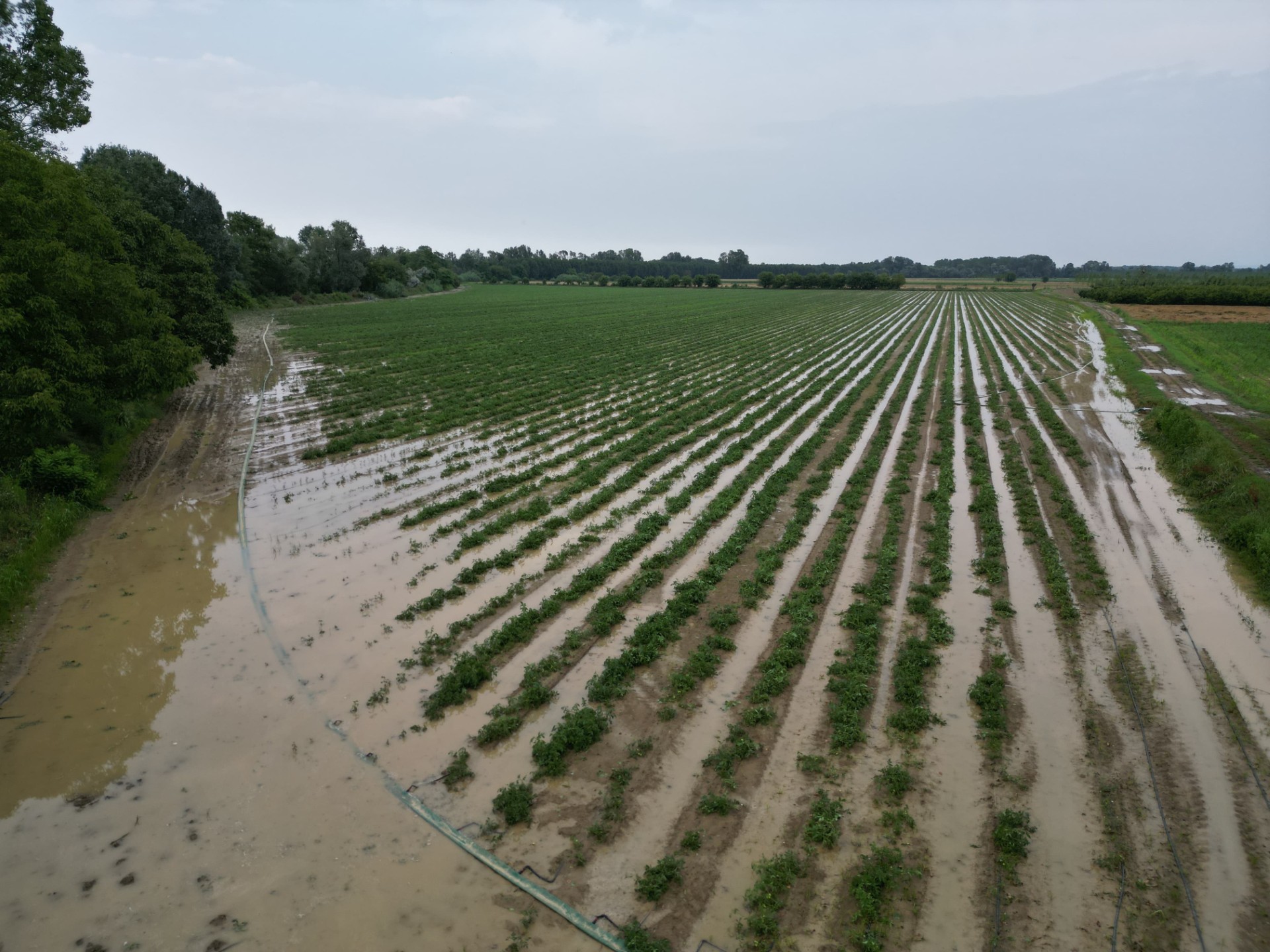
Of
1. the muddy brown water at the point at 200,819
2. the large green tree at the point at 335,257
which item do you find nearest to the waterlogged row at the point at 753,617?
the muddy brown water at the point at 200,819

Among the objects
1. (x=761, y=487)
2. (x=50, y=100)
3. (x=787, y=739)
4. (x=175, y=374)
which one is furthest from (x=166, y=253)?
(x=787, y=739)

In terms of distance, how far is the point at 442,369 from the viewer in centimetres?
3053

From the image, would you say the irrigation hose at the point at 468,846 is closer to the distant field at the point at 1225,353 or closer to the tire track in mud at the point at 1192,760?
the tire track in mud at the point at 1192,760

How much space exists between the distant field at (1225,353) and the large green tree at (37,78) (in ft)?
141

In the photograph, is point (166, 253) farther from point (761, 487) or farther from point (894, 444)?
point (894, 444)

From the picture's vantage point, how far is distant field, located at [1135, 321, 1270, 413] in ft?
82.6

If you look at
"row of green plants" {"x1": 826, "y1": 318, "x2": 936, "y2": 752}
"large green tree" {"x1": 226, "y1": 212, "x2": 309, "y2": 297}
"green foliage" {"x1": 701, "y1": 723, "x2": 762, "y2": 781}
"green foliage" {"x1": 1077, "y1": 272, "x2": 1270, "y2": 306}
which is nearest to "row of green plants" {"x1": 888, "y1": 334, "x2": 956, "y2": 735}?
"row of green plants" {"x1": 826, "y1": 318, "x2": 936, "y2": 752}

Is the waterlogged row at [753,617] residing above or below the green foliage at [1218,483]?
below

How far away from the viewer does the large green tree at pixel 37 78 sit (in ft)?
63.4

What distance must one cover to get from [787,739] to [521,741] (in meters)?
3.10

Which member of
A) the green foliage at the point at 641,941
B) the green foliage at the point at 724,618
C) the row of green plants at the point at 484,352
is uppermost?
the row of green plants at the point at 484,352

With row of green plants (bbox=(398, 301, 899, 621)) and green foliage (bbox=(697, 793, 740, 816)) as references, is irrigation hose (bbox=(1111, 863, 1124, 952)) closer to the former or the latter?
green foliage (bbox=(697, 793, 740, 816))

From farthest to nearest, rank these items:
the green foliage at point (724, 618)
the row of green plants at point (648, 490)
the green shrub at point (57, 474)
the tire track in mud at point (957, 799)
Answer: the green shrub at point (57, 474) → the row of green plants at point (648, 490) → the green foliage at point (724, 618) → the tire track in mud at point (957, 799)

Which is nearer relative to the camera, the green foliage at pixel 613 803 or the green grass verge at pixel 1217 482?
the green foliage at pixel 613 803
